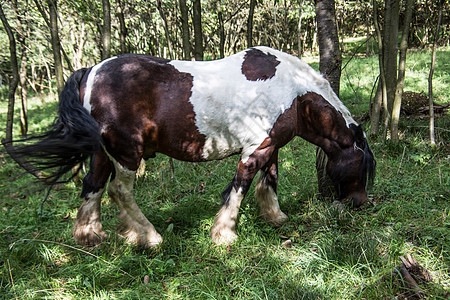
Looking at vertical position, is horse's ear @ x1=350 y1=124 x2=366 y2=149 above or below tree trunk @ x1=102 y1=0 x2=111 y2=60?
below

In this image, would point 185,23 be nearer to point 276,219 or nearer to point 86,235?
point 276,219

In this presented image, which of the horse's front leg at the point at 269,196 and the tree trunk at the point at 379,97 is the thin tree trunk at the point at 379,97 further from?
the horse's front leg at the point at 269,196

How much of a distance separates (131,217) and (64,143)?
3.37 feet

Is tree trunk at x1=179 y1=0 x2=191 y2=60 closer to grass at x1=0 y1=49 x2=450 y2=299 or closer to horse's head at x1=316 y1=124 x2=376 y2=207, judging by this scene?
grass at x1=0 y1=49 x2=450 y2=299

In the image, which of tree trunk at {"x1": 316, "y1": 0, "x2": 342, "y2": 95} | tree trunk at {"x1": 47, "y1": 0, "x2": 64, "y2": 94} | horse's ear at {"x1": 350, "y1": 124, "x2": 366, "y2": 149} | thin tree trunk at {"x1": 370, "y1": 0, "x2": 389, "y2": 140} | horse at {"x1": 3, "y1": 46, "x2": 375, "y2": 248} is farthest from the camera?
thin tree trunk at {"x1": 370, "y1": 0, "x2": 389, "y2": 140}

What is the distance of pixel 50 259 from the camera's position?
8.95 ft

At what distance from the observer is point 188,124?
2.78 m

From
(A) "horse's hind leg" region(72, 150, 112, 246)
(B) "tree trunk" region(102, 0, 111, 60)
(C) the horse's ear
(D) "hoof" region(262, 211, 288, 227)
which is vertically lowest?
(D) "hoof" region(262, 211, 288, 227)

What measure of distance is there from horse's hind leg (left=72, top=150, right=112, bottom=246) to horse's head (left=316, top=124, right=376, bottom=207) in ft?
8.12

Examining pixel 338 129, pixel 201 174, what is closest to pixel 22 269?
pixel 201 174

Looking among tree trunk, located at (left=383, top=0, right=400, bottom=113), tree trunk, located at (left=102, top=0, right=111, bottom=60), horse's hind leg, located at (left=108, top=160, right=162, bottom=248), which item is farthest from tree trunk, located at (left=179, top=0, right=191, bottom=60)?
tree trunk, located at (left=383, top=0, right=400, bottom=113)

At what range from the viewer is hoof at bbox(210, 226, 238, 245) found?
301cm

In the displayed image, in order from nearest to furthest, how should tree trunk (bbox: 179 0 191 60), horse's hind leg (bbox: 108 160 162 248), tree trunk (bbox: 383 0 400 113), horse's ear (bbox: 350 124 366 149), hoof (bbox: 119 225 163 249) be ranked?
horse's hind leg (bbox: 108 160 162 248)
hoof (bbox: 119 225 163 249)
horse's ear (bbox: 350 124 366 149)
tree trunk (bbox: 383 0 400 113)
tree trunk (bbox: 179 0 191 60)

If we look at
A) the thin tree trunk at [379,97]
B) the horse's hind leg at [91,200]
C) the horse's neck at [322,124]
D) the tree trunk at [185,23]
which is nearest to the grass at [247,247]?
the horse's hind leg at [91,200]
